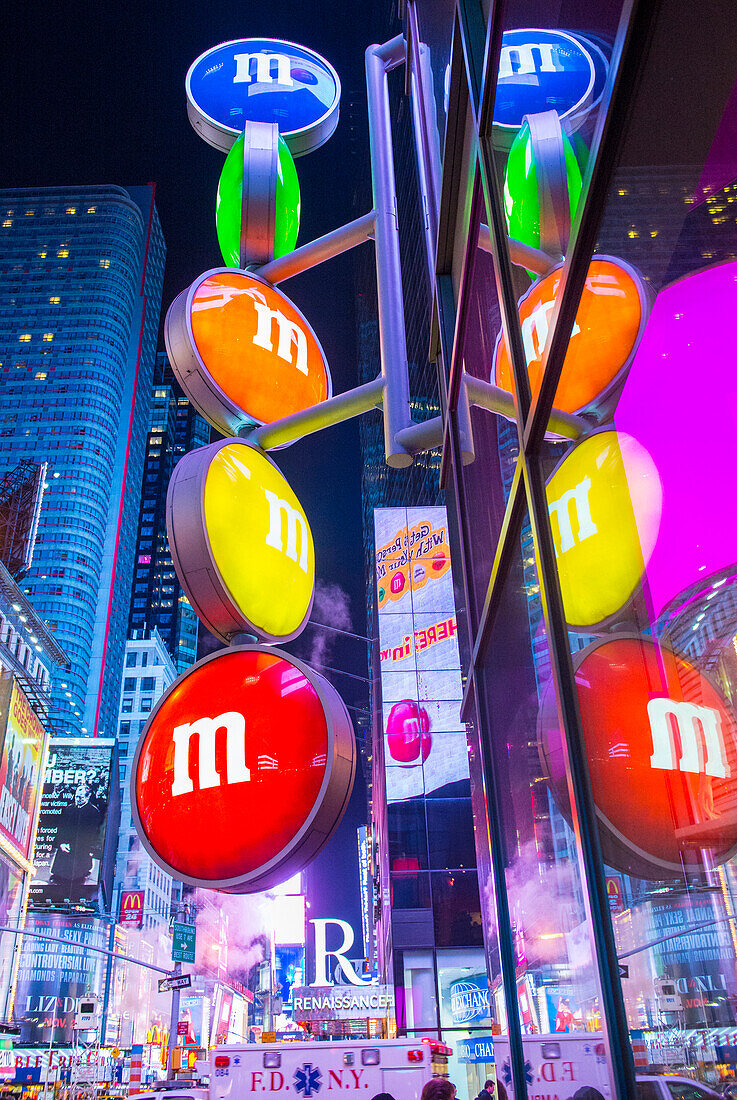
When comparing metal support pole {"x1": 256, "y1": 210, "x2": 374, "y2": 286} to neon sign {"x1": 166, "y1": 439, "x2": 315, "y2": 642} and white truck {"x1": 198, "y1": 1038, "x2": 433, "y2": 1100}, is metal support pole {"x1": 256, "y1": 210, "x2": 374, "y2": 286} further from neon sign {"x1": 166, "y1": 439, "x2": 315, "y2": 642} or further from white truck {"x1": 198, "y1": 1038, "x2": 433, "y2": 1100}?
white truck {"x1": 198, "y1": 1038, "x2": 433, "y2": 1100}

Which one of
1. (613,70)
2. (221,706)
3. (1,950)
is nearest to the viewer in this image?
(613,70)

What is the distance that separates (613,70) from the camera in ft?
3.91

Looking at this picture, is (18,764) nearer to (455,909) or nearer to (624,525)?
(455,909)

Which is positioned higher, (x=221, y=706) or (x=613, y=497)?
(x=221, y=706)

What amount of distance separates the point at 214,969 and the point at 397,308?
110 meters

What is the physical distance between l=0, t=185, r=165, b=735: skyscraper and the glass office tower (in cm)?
11042

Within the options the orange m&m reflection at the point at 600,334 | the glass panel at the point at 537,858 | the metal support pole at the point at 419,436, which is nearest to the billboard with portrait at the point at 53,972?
the metal support pole at the point at 419,436

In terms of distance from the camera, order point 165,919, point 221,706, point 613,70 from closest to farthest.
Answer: point 613,70 < point 221,706 < point 165,919

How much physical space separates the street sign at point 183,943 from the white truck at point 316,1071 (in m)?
10.5

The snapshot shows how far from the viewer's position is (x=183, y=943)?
1806cm

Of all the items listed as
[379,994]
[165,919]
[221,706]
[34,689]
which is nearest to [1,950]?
[34,689]

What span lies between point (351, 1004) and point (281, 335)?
25381mm

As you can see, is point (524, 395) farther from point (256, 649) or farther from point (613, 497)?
point (256, 649)

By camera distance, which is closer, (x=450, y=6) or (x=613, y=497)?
(x=613, y=497)
